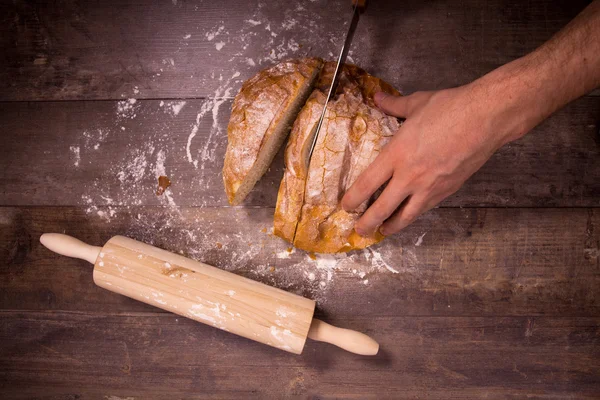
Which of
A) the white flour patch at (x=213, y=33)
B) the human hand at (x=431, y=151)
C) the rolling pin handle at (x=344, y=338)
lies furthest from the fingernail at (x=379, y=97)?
the rolling pin handle at (x=344, y=338)

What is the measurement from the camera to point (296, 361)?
6.88 ft

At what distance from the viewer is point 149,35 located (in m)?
2.16

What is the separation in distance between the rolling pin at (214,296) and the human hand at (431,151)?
1.77ft

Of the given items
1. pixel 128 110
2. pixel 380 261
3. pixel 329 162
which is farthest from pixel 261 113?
pixel 380 261

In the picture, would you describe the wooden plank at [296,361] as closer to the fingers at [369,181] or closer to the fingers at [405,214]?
the fingers at [405,214]

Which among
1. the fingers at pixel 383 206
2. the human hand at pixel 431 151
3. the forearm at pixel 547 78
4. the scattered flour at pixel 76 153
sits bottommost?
the scattered flour at pixel 76 153

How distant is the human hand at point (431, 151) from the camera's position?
1521 mm

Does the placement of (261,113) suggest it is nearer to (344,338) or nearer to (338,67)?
(338,67)

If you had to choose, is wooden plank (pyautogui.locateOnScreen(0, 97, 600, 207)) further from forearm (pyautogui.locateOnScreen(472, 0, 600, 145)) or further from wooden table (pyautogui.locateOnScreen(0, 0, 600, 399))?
forearm (pyautogui.locateOnScreen(472, 0, 600, 145))

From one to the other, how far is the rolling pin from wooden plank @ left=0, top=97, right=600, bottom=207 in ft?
1.15

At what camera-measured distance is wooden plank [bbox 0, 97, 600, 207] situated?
2059mm

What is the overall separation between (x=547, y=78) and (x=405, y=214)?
713mm

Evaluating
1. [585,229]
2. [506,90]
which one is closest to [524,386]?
[585,229]

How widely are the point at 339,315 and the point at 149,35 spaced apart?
1.75 meters
